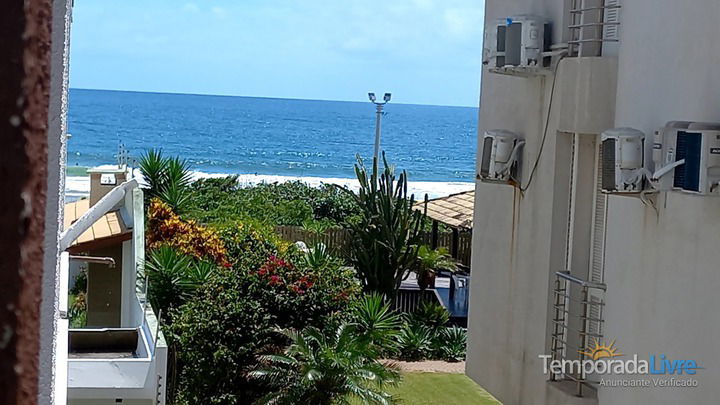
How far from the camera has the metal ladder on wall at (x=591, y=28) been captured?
965 centimetres

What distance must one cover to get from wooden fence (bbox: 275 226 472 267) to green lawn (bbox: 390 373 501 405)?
764cm

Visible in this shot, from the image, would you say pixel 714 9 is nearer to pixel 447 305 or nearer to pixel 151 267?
pixel 151 267

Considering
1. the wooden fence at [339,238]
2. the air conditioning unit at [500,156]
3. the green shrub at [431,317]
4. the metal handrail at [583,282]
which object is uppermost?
the air conditioning unit at [500,156]

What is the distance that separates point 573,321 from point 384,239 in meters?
15.2

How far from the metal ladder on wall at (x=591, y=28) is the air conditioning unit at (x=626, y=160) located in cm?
224

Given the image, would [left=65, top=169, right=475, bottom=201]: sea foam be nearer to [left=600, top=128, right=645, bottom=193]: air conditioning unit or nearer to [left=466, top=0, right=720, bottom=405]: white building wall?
[left=466, top=0, right=720, bottom=405]: white building wall

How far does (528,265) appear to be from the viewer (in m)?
11.0

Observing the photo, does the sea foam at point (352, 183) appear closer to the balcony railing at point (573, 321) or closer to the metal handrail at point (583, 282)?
the balcony railing at point (573, 321)

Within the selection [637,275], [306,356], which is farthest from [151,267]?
[637,275]

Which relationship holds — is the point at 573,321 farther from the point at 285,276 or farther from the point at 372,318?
the point at 372,318

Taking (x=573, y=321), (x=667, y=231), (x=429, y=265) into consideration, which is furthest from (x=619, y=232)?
(x=429, y=265)

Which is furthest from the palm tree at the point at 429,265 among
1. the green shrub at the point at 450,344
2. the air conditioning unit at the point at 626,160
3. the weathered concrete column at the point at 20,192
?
the weathered concrete column at the point at 20,192

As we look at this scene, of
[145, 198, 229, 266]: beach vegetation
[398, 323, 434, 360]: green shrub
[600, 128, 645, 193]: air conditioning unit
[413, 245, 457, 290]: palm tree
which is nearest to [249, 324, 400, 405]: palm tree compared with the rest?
[145, 198, 229, 266]: beach vegetation

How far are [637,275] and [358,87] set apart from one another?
132168 mm
